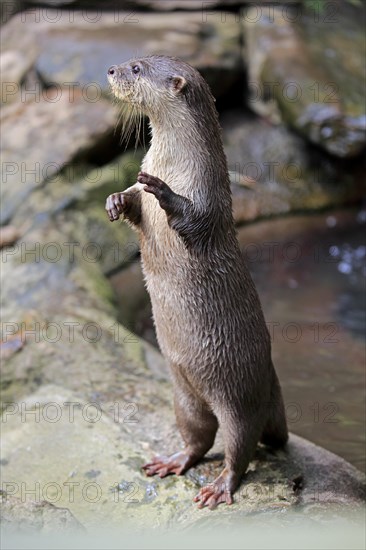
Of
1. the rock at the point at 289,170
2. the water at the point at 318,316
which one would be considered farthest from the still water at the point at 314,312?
the rock at the point at 289,170

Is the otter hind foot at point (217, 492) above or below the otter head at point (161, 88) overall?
below

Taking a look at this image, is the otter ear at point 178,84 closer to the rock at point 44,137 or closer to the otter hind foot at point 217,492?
the otter hind foot at point 217,492

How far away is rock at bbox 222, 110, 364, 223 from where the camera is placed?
6281 mm

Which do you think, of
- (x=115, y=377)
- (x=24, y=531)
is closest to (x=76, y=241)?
(x=115, y=377)

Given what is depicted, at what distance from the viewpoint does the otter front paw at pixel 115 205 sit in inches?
118

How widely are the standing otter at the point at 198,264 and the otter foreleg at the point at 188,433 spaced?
0.05 feet

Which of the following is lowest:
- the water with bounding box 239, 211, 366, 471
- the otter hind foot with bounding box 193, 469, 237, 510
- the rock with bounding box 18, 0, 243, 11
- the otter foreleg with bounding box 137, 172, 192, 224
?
the water with bounding box 239, 211, 366, 471

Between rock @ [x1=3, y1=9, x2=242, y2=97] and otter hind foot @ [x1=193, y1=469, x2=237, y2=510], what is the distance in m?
3.52

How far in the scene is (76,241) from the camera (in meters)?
5.05

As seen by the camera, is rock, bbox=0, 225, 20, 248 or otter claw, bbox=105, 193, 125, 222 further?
rock, bbox=0, 225, 20, 248

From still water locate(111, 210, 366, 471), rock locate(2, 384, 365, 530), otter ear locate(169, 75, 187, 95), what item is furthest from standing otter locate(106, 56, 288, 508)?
still water locate(111, 210, 366, 471)

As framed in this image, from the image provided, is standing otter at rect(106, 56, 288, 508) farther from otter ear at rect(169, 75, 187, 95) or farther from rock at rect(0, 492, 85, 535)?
rock at rect(0, 492, 85, 535)

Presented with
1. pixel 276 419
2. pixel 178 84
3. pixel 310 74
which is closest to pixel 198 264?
pixel 178 84

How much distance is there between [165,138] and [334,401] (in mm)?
1813
